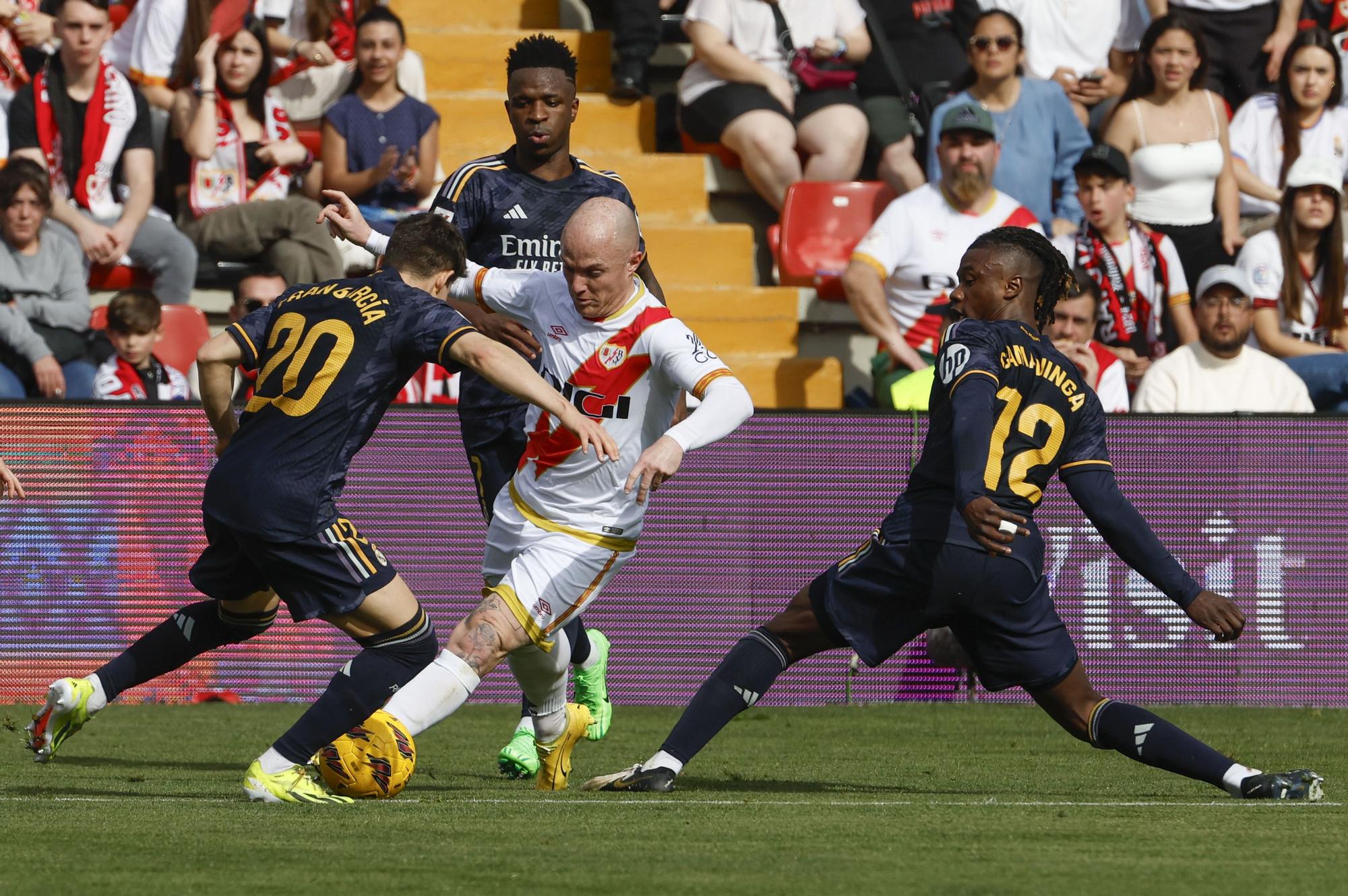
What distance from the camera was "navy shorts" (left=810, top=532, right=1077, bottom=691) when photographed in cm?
600

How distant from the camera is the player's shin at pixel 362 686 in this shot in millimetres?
5773

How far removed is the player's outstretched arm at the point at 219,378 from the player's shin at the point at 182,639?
2.60ft

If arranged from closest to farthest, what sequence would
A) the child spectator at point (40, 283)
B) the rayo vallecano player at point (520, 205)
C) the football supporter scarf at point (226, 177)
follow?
the rayo vallecano player at point (520, 205), the child spectator at point (40, 283), the football supporter scarf at point (226, 177)

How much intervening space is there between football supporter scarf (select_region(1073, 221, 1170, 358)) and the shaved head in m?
5.76

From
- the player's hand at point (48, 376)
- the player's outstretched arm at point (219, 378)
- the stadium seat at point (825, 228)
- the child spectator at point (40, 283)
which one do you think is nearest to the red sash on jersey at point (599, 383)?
the player's outstretched arm at point (219, 378)

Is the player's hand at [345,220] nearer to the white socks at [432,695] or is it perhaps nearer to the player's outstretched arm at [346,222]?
the player's outstretched arm at [346,222]

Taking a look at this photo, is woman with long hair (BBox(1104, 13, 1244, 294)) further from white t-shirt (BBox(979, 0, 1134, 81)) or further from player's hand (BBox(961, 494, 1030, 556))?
player's hand (BBox(961, 494, 1030, 556))

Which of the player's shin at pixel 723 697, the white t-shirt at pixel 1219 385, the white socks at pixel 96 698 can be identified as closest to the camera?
the player's shin at pixel 723 697

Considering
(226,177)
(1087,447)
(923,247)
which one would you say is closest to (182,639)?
(1087,447)

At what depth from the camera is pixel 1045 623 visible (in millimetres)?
6094

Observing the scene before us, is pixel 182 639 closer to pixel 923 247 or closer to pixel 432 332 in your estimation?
pixel 432 332

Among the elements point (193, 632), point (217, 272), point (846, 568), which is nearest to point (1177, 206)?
point (217, 272)

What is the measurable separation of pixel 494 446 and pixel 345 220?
1.21m

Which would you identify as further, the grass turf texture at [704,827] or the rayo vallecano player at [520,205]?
the rayo vallecano player at [520,205]
